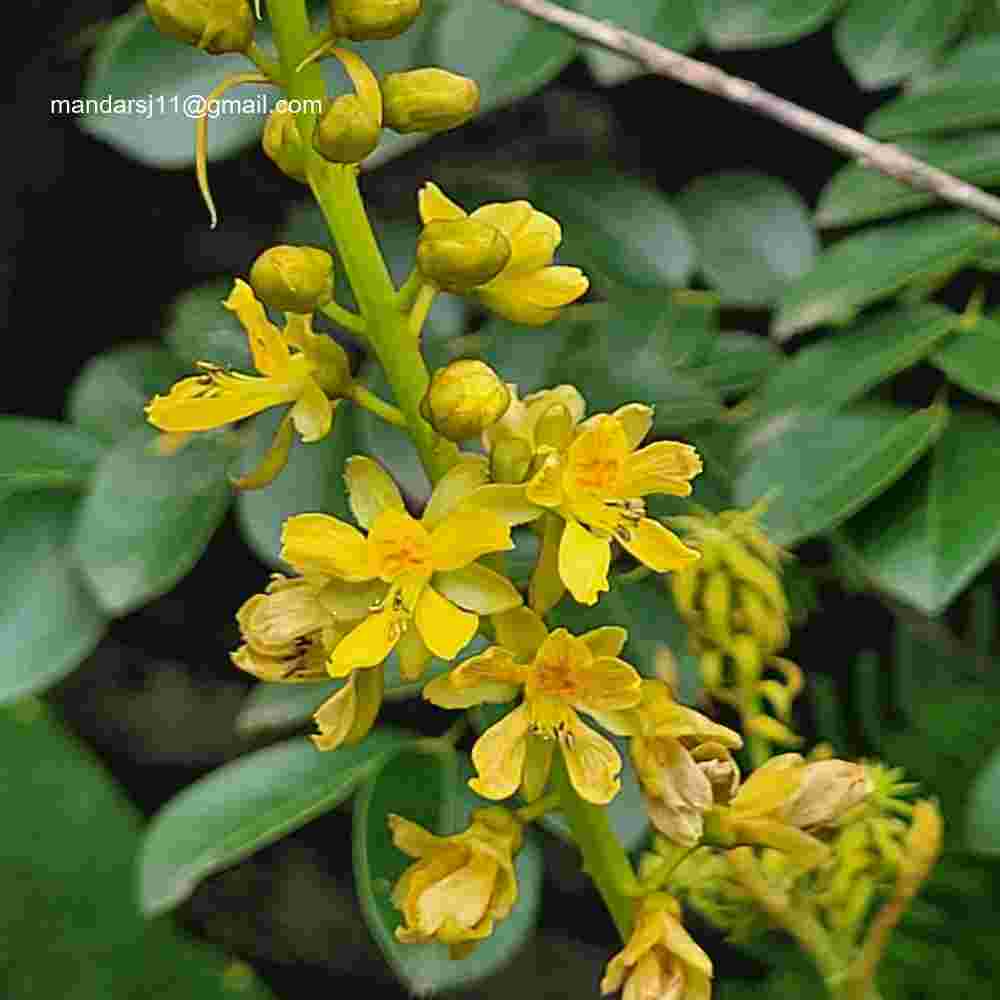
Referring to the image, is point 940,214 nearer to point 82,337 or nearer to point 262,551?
point 262,551

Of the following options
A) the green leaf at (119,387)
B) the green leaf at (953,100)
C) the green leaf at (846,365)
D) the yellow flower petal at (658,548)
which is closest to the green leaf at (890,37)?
the green leaf at (953,100)

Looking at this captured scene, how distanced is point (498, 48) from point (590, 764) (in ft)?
1.87

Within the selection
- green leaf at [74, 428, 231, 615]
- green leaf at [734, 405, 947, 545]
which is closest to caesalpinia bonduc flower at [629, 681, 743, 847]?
green leaf at [734, 405, 947, 545]

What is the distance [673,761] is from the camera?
496 millimetres

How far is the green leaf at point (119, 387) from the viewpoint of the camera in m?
1.04

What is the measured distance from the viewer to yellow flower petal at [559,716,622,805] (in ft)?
1.55

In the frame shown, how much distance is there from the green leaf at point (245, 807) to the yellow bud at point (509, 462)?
0.38 m

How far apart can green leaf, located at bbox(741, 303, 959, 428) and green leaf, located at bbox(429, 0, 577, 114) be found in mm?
214

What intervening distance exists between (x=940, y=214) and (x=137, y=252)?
0.67 meters

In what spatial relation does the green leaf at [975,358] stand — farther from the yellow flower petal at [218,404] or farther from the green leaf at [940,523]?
the yellow flower petal at [218,404]

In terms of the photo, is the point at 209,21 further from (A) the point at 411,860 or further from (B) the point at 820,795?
(A) the point at 411,860

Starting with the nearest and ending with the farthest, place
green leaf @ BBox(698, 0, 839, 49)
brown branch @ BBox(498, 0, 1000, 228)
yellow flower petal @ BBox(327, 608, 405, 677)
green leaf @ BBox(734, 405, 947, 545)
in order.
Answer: yellow flower petal @ BBox(327, 608, 405, 677) → brown branch @ BBox(498, 0, 1000, 228) → green leaf @ BBox(734, 405, 947, 545) → green leaf @ BBox(698, 0, 839, 49)

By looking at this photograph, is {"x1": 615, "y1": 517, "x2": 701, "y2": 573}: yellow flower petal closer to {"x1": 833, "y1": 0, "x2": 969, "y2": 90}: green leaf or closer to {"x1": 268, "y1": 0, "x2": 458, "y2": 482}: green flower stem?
{"x1": 268, "y1": 0, "x2": 458, "y2": 482}: green flower stem

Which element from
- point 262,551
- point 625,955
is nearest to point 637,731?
point 625,955
